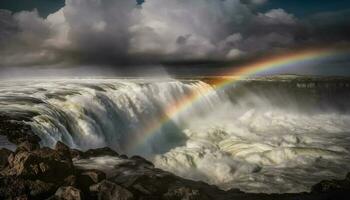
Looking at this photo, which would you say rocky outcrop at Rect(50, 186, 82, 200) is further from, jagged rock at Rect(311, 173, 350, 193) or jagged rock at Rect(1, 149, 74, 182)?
jagged rock at Rect(311, 173, 350, 193)

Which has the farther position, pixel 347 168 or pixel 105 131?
pixel 105 131

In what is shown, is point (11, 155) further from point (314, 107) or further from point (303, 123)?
point (314, 107)

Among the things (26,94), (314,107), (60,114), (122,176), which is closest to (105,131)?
(60,114)

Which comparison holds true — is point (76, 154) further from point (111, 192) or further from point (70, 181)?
point (111, 192)

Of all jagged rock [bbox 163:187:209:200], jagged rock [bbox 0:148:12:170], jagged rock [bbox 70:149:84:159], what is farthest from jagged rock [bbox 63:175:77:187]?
jagged rock [bbox 70:149:84:159]

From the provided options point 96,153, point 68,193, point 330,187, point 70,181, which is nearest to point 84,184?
point 70,181

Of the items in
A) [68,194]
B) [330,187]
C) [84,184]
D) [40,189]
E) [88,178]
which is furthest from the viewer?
[330,187]

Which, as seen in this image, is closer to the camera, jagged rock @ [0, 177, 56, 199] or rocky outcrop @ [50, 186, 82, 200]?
jagged rock @ [0, 177, 56, 199]
